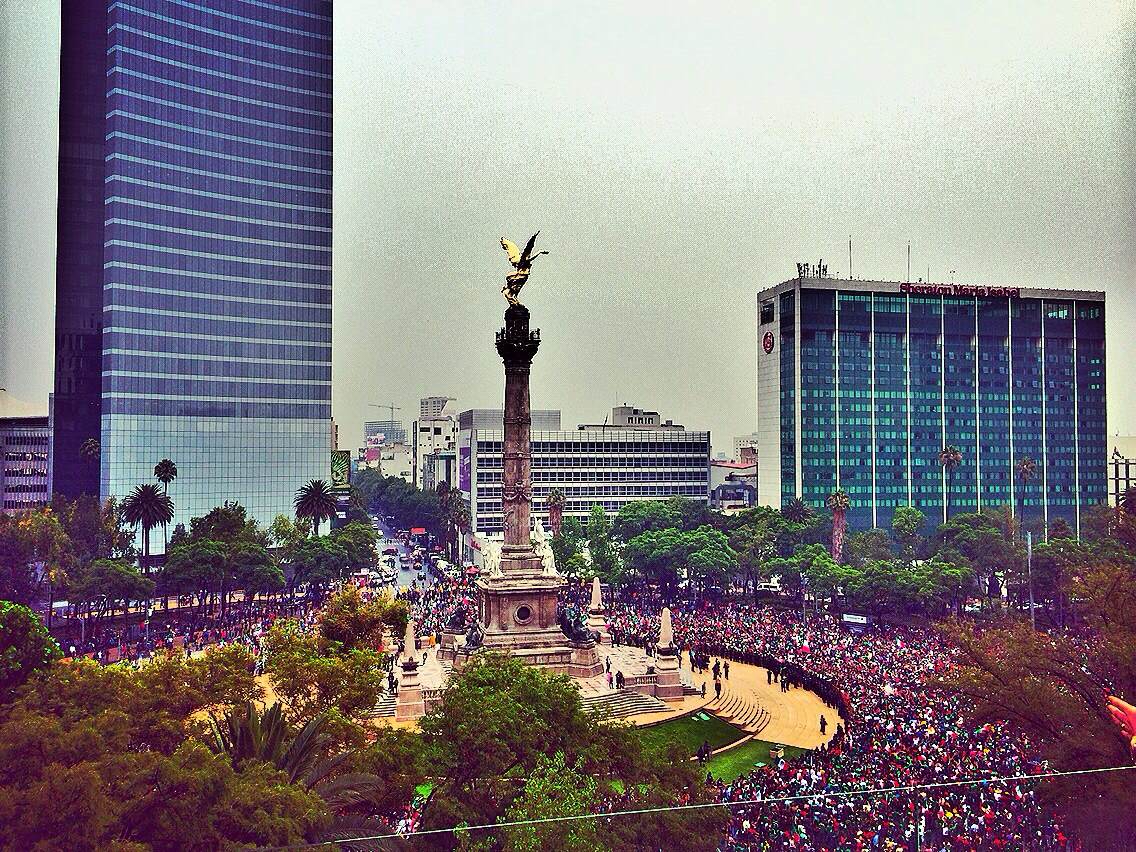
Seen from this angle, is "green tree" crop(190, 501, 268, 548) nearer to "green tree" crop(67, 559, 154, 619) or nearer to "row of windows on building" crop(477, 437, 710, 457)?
"green tree" crop(67, 559, 154, 619)

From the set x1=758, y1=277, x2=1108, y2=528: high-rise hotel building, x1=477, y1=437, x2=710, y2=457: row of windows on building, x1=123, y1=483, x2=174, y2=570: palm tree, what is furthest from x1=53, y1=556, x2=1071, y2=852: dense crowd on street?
x1=477, y1=437, x2=710, y2=457: row of windows on building

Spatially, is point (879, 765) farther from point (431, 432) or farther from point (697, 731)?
point (431, 432)

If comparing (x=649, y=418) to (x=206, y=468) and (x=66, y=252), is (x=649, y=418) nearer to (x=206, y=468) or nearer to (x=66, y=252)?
(x=206, y=468)

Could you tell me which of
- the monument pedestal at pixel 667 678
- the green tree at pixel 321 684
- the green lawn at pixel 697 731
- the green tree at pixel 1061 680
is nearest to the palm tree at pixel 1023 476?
the monument pedestal at pixel 667 678

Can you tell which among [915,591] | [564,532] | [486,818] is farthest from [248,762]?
[564,532]

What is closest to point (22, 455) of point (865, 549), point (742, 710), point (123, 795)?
point (742, 710)
